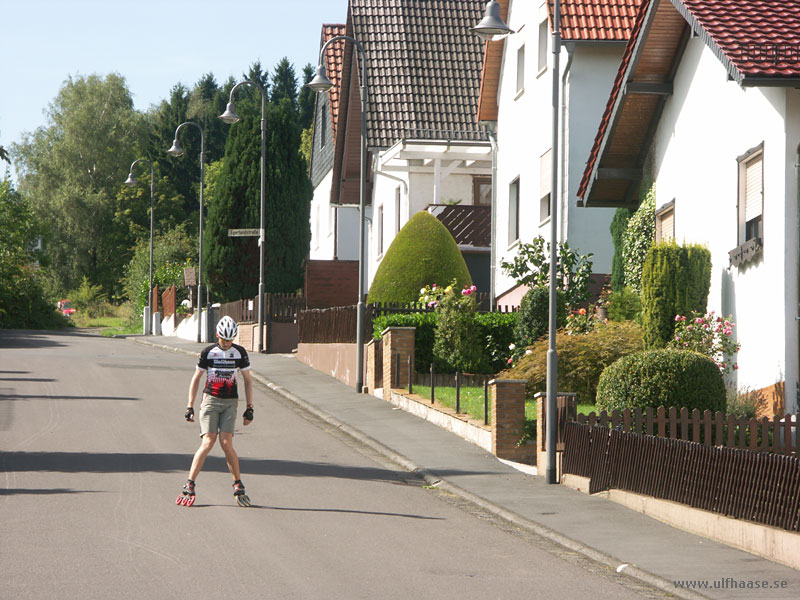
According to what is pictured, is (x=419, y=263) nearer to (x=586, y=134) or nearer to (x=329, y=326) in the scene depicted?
(x=329, y=326)

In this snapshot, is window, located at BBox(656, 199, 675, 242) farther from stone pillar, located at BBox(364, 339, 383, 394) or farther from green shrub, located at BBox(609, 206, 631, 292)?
stone pillar, located at BBox(364, 339, 383, 394)

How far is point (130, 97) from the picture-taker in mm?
87812

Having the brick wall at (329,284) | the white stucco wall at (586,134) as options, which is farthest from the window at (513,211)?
the brick wall at (329,284)

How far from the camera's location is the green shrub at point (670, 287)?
1877cm

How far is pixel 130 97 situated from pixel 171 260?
19.0m

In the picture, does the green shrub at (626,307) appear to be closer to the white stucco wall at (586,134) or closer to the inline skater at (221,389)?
the white stucco wall at (586,134)

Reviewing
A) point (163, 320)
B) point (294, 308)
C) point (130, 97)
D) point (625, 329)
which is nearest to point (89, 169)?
point (130, 97)

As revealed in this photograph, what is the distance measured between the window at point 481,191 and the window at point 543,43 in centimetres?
1022

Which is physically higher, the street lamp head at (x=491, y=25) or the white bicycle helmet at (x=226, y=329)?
the street lamp head at (x=491, y=25)

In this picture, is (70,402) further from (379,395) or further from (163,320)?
(163,320)

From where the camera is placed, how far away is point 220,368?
1295 centimetres

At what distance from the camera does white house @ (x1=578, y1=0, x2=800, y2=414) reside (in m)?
16.4

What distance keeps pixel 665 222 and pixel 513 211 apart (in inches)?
379

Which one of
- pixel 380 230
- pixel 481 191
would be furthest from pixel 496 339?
pixel 380 230
